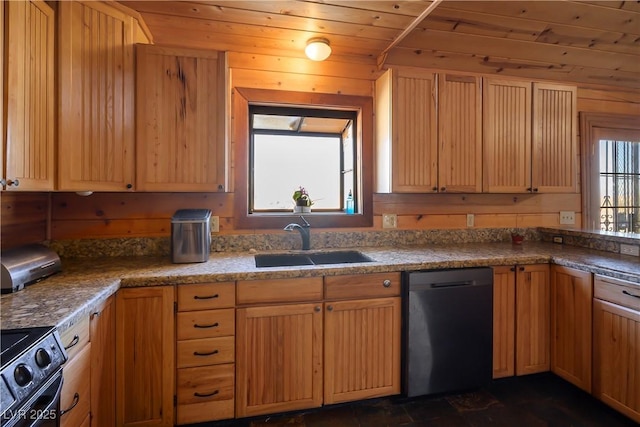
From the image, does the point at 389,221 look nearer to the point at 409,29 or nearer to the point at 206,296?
the point at 409,29

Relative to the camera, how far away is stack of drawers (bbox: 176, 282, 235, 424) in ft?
4.97

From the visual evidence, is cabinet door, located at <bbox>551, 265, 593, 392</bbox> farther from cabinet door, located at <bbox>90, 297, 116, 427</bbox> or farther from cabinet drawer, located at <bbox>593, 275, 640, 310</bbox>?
cabinet door, located at <bbox>90, 297, 116, 427</bbox>

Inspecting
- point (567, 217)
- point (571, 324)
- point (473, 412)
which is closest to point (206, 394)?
point (473, 412)

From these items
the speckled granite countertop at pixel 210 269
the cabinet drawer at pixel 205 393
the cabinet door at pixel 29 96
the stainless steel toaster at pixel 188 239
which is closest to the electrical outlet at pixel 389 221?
the speckled granite countertop at pixel 210 269

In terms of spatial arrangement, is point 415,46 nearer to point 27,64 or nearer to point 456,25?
point 456,25

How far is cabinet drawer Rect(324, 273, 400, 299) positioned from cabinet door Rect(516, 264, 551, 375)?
2.86 feet

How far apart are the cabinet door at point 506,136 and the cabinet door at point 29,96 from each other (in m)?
2.64

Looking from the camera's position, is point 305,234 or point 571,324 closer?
point 571,324

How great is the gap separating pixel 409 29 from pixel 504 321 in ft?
6.51

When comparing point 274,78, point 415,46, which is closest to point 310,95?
point 274,78

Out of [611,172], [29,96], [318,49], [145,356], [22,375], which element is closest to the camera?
[22,375]

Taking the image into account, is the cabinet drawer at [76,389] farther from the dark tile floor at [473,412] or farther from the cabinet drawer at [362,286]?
the cabinet drawer at [362,286]

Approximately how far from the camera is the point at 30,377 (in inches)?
31.5

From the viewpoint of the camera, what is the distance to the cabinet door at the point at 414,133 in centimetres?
210
